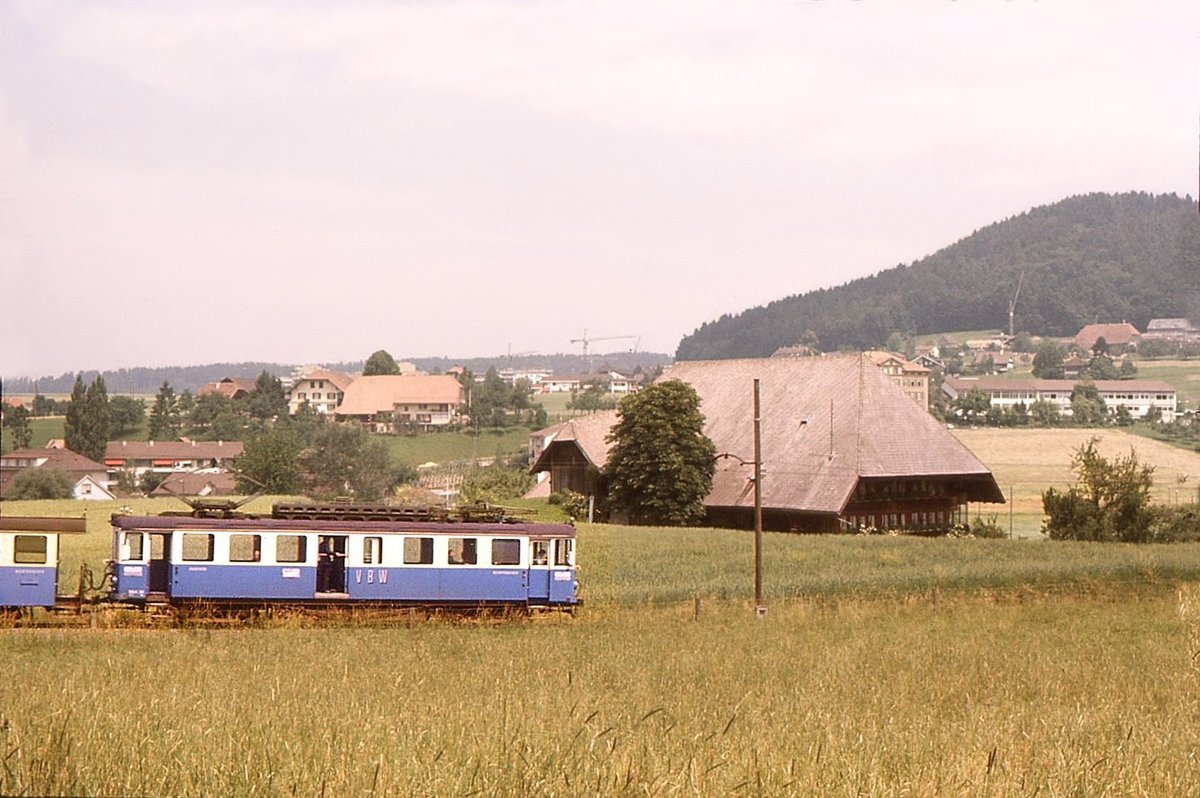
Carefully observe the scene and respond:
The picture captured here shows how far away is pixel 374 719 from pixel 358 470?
86.6m

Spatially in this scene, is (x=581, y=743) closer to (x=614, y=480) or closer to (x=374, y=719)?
(x=374, y=719)

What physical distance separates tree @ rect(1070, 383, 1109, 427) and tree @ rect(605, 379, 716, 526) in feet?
360

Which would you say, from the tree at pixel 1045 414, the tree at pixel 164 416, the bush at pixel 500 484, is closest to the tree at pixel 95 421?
the tree at pixel 164 416

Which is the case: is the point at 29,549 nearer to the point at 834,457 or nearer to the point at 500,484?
the point at 834,457

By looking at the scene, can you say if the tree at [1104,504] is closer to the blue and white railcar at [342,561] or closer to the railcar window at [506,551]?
the blue and white railcar at [342,561]

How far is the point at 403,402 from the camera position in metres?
158

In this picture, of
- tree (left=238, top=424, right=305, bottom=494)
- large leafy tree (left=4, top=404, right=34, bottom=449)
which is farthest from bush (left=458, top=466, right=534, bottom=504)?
large leafy tree (left=4, top=404, right=34, bottom=449)

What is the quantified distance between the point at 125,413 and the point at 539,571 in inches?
3623

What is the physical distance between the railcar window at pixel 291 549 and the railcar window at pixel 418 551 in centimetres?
255

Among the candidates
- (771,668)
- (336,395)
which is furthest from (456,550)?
(336,395)

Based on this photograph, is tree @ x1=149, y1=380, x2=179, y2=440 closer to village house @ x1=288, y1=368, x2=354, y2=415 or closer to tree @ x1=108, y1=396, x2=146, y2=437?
tree @ x1=108, y1=396, x2=146, y2=437

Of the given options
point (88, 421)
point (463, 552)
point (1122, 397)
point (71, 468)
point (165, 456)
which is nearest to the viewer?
point (463, 552)

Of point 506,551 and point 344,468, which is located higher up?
point 506,551

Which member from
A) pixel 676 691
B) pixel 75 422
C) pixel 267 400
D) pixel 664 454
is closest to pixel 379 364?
pixel 267 400
